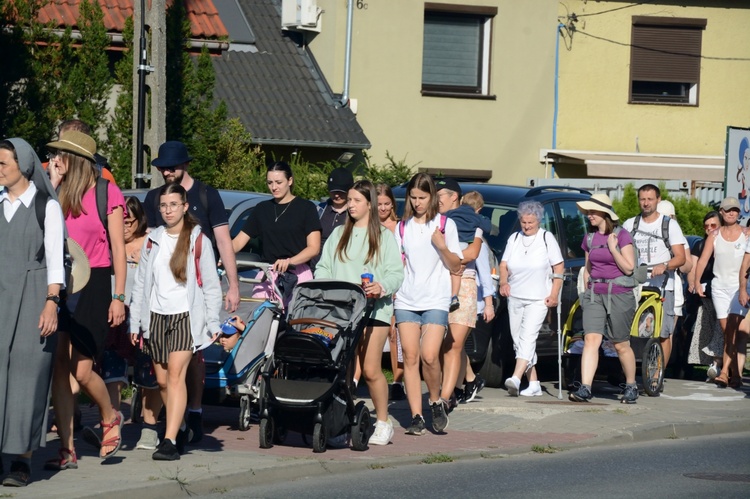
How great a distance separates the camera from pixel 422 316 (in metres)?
10.8

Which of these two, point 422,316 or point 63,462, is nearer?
point 63,462

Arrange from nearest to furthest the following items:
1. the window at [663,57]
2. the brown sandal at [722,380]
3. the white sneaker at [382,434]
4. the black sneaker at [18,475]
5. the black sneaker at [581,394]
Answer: the black sneaker at [18,475]
the white sneaker at [382,434]
the black sneaker at [581,394]
the brown sandal at [722,380]
the window at [663,57]

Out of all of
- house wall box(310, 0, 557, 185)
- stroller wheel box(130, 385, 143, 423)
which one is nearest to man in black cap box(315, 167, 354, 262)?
stroller wheel box(130, 385, 143, 423)

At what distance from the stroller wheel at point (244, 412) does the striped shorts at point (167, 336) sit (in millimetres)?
1410

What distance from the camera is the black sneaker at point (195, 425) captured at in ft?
32.8

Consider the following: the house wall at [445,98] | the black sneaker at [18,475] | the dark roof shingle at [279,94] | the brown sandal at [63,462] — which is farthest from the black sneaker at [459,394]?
the house wall at [445,98]

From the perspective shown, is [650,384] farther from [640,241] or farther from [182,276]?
[182,276]

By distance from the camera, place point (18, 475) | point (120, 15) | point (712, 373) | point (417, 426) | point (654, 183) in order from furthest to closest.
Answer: point (654, 183) → point (120, 15) → point (712, 373) → point (417, 426) → point (18, 475)

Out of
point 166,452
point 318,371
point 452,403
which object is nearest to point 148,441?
point 166,452

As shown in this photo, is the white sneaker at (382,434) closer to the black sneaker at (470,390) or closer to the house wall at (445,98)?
the black sneaker at (470,390)

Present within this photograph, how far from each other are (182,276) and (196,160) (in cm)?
882

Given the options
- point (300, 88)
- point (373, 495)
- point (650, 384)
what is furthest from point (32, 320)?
point (300, 88)

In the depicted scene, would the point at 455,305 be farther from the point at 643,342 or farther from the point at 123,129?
the point at 123,129

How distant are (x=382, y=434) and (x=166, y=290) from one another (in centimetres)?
219
